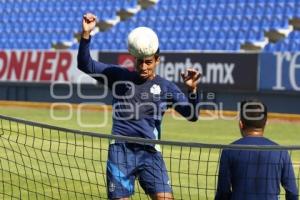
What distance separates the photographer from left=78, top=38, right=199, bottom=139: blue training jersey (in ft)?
18.8

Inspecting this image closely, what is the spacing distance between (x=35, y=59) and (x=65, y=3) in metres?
4.37

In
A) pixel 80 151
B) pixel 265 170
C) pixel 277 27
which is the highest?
Answer: pixel 277 27

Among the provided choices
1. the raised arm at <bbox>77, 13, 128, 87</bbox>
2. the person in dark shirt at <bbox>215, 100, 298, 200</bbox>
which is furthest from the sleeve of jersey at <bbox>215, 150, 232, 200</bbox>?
the raised arm at <bbox>77, 13, 128, 87</bbox>

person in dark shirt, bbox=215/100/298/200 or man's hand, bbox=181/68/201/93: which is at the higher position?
man's hand, bbox=181/68/201/93

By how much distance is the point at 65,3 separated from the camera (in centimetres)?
2708

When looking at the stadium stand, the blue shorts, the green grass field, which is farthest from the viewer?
the stadium stand

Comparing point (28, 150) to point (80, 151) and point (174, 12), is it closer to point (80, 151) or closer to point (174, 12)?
point (80, 151)

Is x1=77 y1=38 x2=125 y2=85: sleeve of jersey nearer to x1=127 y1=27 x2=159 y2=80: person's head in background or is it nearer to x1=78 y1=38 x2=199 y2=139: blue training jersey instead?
x1=78 y1=38 x2=199 y2=139: blue training jersey

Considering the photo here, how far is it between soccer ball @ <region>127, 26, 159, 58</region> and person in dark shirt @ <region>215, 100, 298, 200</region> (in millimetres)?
1432

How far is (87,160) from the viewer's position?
36.6ft

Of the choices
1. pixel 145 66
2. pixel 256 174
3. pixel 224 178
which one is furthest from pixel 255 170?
pixel 145 66

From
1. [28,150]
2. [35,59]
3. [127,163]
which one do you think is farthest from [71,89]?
[127,163]

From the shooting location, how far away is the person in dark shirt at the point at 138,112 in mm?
5625

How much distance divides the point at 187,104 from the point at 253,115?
1.30 meters
